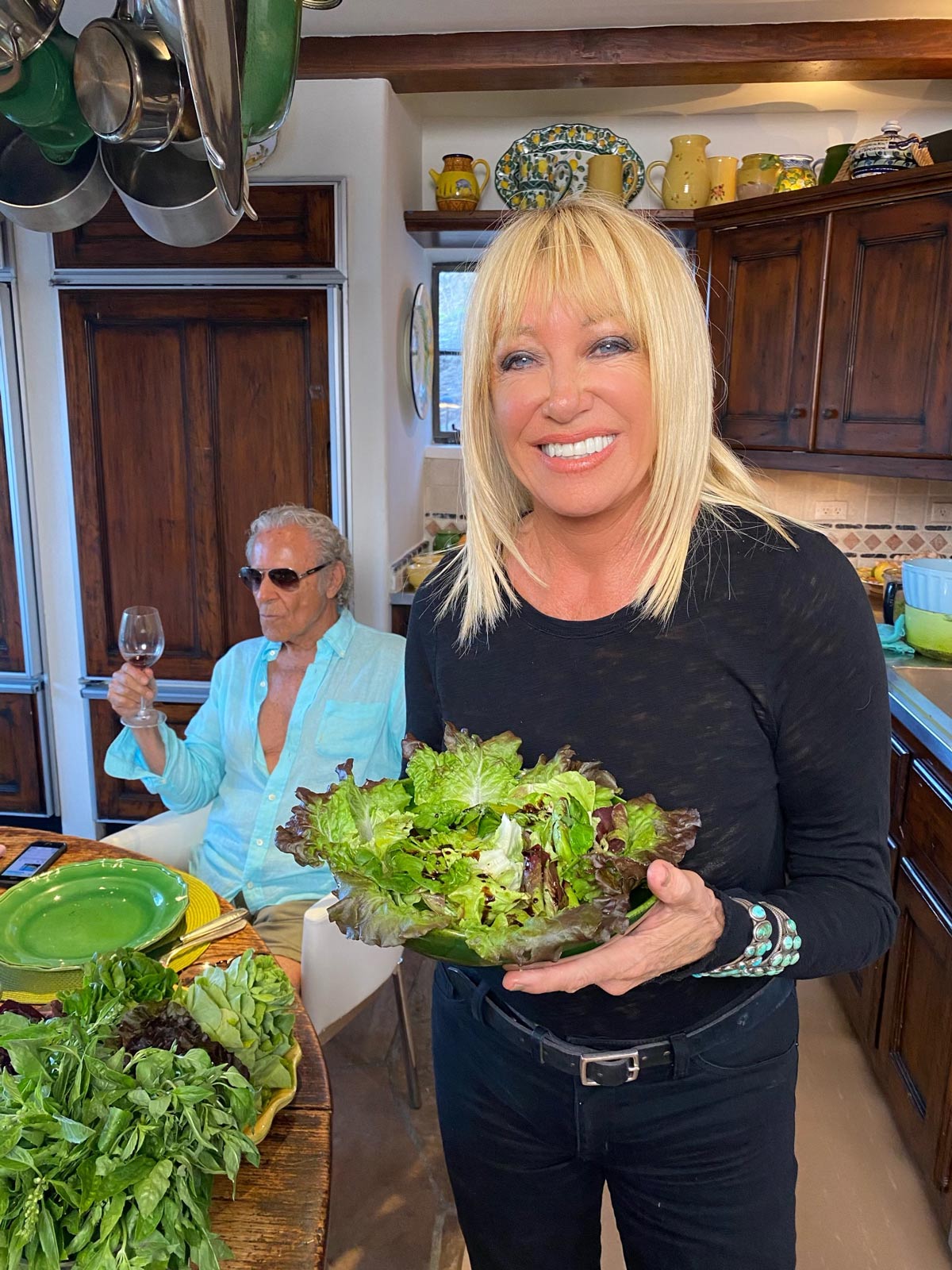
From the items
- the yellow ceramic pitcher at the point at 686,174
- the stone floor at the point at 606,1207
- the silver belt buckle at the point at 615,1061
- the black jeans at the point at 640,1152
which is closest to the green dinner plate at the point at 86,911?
the black jeans at the point at 640,1152

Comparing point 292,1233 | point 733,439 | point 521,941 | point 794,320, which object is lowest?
point 292,1233

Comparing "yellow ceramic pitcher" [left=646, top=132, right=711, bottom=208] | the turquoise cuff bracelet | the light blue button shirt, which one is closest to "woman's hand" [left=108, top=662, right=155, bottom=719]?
the light blue button shirt

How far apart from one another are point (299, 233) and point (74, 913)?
230 centimetres

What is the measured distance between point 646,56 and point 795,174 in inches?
25.6

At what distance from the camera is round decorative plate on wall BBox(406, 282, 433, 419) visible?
11.3 feet

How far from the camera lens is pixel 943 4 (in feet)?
8.60

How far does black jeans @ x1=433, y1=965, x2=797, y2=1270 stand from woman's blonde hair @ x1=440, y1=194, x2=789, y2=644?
0.50 meters

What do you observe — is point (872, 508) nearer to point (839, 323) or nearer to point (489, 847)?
point (839, 323)

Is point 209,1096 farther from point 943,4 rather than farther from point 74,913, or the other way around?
point 943,4

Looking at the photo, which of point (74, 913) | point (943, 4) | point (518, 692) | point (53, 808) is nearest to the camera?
point (518, 692)

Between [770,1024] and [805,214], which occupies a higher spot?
[805,214]

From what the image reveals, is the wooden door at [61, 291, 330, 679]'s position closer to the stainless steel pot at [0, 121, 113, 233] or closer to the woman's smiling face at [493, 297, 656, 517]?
the stainless steel pot at [0, 121, 113, 233]

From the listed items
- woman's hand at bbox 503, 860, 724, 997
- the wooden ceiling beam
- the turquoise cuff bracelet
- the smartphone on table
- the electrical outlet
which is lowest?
the smartphone on table

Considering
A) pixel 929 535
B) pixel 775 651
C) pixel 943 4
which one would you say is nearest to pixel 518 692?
pixel 775 651
